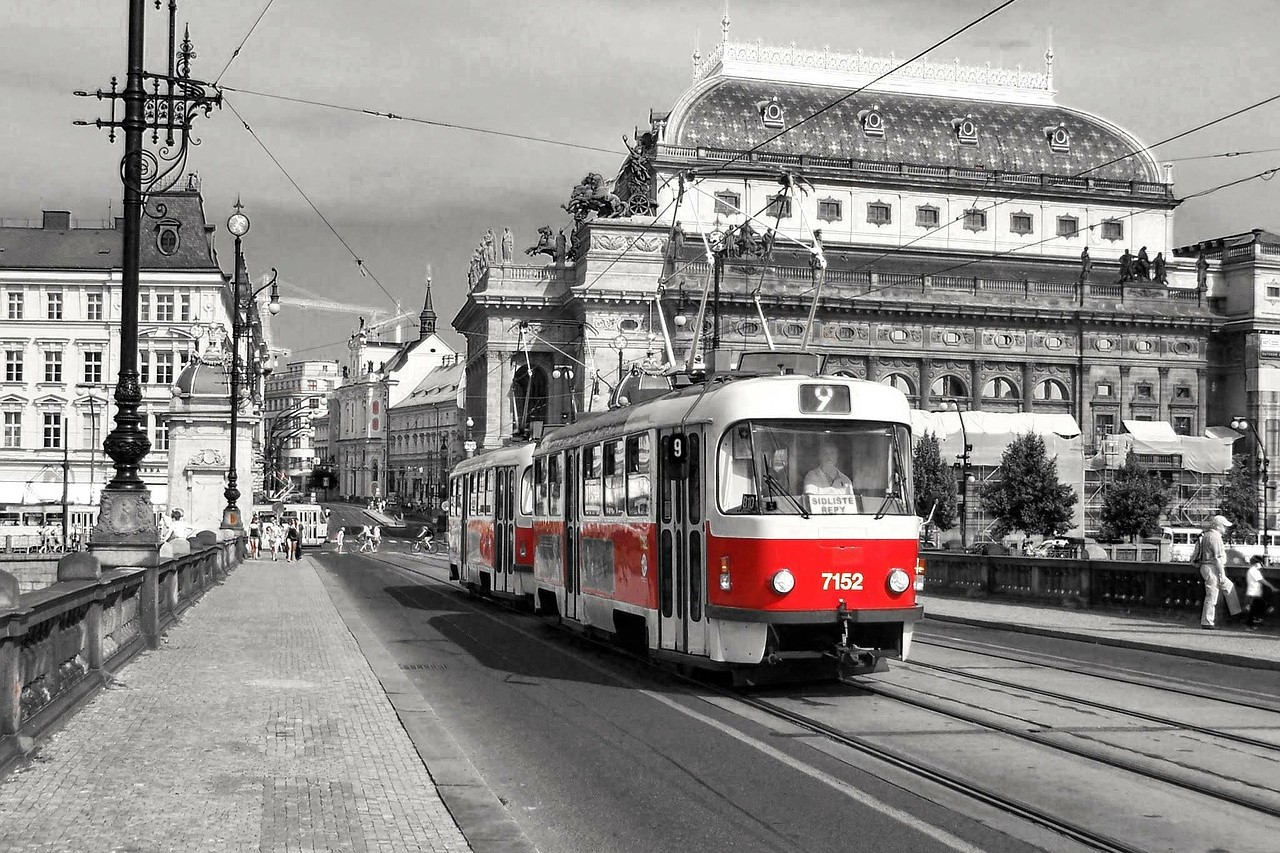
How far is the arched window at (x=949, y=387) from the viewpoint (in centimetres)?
9100

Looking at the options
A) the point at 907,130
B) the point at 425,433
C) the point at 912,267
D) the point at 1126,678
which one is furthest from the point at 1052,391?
the point at 425,433

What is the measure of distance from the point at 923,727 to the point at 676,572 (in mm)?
3521

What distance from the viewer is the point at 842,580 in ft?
44.6

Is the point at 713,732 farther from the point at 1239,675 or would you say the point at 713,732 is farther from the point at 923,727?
the point at 1239,675

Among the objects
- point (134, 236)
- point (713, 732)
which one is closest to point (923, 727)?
point (713, 732)

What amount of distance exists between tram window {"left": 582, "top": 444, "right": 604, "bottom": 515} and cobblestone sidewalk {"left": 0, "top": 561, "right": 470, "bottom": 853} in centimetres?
348

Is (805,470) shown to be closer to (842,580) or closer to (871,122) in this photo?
(842,580)

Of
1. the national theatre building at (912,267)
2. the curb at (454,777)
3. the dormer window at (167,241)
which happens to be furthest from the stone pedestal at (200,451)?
the curb at (454,777)

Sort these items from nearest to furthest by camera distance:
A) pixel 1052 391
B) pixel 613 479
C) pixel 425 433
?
pixel 613 479
pixel 1052 391
pixel 425 433

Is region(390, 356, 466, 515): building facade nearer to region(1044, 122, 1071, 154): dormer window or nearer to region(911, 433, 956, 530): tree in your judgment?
region(1044, 122, 1071, 154): dormer window

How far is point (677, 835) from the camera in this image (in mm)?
8391

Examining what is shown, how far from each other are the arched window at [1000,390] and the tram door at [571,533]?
7500 cm

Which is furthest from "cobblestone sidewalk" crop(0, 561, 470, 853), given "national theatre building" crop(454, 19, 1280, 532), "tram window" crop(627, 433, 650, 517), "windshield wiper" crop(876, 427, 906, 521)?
"national theatre building" crop(454, 19, 1280, 532)

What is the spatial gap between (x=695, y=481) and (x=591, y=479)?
415 cm
